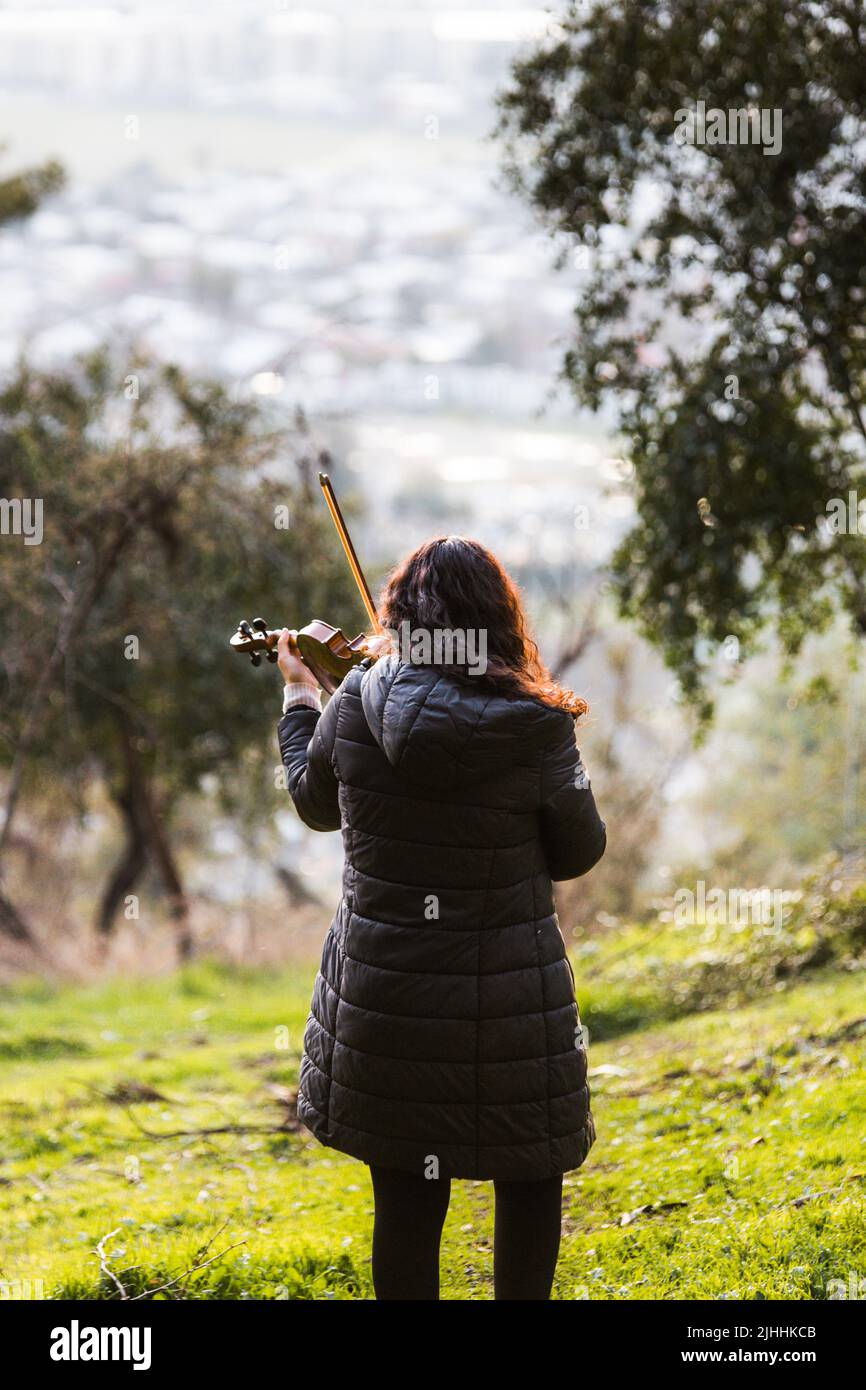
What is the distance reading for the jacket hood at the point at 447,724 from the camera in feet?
6.92

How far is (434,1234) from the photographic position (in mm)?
2285

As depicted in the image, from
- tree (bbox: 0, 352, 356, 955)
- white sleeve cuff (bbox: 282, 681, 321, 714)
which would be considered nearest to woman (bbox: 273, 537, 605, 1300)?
white sleeve cuff (bbox: 282, 681, 321, 714)

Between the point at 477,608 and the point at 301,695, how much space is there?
0.48 m

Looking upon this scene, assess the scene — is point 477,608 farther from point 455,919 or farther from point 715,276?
point 715,276

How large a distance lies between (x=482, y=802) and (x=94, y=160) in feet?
33.0

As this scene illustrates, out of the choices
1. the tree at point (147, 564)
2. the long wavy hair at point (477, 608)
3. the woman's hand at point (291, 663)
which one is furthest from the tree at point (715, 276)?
the long wavy hair at point (477, 608)

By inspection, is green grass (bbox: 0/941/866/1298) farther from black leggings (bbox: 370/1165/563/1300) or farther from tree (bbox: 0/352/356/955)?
tree (bbox: 0/352/356/955)

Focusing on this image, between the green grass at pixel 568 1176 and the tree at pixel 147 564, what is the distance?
2.19 metres

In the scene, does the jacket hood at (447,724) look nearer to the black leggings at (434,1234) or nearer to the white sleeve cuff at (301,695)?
the white sleeve cuff at (301,695)

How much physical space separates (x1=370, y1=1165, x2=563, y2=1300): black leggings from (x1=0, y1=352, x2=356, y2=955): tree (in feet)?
14.7

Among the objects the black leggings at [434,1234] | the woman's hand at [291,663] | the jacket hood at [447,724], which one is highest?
the woman's hand at [291,663]

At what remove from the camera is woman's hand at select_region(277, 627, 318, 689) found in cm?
257

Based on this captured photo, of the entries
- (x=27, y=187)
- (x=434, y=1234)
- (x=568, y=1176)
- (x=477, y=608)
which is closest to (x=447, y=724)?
(x=477, y=608)
